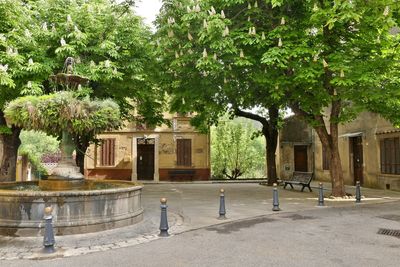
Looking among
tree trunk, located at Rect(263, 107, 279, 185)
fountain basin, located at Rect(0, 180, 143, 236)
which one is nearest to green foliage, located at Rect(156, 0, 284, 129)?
tree trunk, located at Rect(263, 107, 279, 185)

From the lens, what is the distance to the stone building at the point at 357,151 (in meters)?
17.5

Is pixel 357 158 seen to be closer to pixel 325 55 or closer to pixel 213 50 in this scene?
pixel 325 55

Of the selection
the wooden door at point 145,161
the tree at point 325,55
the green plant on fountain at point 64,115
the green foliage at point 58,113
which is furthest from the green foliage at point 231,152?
the green foliage at point 58,113

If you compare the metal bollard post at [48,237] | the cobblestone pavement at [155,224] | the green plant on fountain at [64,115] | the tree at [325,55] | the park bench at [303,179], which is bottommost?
the cobblestone pavement at [155,224]

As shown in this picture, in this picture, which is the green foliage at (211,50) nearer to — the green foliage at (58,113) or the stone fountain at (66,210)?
the green foliage at (58,113)

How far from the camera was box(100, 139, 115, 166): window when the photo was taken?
26203mm

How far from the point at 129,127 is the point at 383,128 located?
56.3 ft

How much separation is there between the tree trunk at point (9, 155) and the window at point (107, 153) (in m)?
10.5

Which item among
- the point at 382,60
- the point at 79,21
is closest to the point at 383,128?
the point at 382,60

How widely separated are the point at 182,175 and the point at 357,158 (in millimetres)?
11988

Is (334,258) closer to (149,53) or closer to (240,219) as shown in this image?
(240,219)

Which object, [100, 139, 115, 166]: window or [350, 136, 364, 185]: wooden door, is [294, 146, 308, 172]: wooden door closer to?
[350, 136, 364, 185]: wooden door

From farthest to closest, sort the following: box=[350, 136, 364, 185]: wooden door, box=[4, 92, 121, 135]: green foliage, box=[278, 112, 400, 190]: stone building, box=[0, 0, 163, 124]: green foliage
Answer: box=[350, 136, 364, 185]: wooden door
box=[278, 112, 400, 190]: stone building
box=[0, 0, 163, 124]: green foliage
box=[4, 92, 121, 135]: green foliage

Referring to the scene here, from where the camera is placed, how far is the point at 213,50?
12.2 m
